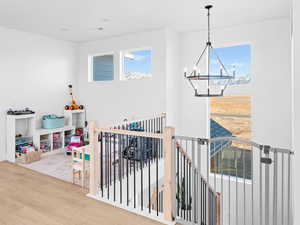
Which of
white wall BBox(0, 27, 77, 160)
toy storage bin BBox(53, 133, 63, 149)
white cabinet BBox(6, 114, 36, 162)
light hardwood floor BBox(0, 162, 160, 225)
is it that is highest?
white wall BBox(0, 27, 77, 160)

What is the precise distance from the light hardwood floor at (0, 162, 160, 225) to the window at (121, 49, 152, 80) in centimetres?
290

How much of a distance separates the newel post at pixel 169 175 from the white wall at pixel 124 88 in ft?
7.98

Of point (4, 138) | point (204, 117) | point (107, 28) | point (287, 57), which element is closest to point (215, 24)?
point (287, 57)

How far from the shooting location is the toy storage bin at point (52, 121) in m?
5.28

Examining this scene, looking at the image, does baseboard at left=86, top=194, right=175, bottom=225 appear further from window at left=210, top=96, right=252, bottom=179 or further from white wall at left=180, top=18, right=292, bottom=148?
white wall at left=180, top=18, right=292, bottom=148

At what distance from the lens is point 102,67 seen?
6.00m

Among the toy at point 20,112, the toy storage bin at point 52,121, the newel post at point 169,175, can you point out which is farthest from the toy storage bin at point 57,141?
the newel post at point 169,175

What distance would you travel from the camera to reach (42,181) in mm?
3594

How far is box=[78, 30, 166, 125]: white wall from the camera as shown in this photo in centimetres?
492

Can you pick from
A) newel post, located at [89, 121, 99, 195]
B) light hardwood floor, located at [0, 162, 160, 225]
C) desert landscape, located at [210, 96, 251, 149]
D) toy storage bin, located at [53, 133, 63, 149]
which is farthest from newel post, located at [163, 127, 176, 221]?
toy storage bin, located at [53, 133, 63, 149]

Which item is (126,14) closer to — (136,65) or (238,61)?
(136,65)

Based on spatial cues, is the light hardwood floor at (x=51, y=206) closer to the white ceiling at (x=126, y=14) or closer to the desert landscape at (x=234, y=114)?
the white ceiling at (x=126, y=14)

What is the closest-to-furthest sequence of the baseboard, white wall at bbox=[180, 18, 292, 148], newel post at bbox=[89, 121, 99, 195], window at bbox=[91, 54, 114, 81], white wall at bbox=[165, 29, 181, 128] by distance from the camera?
the baseboard, newel post at bbox=[89, 121, 99, 195], white wall at bbox=[180, 18, 292, 148], white wall at bbox=[165, 29, 181, 128], window at bbox=[91, 54, 114, 81]

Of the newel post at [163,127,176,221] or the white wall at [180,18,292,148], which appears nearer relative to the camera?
the newel post at [163,127,176,221]
